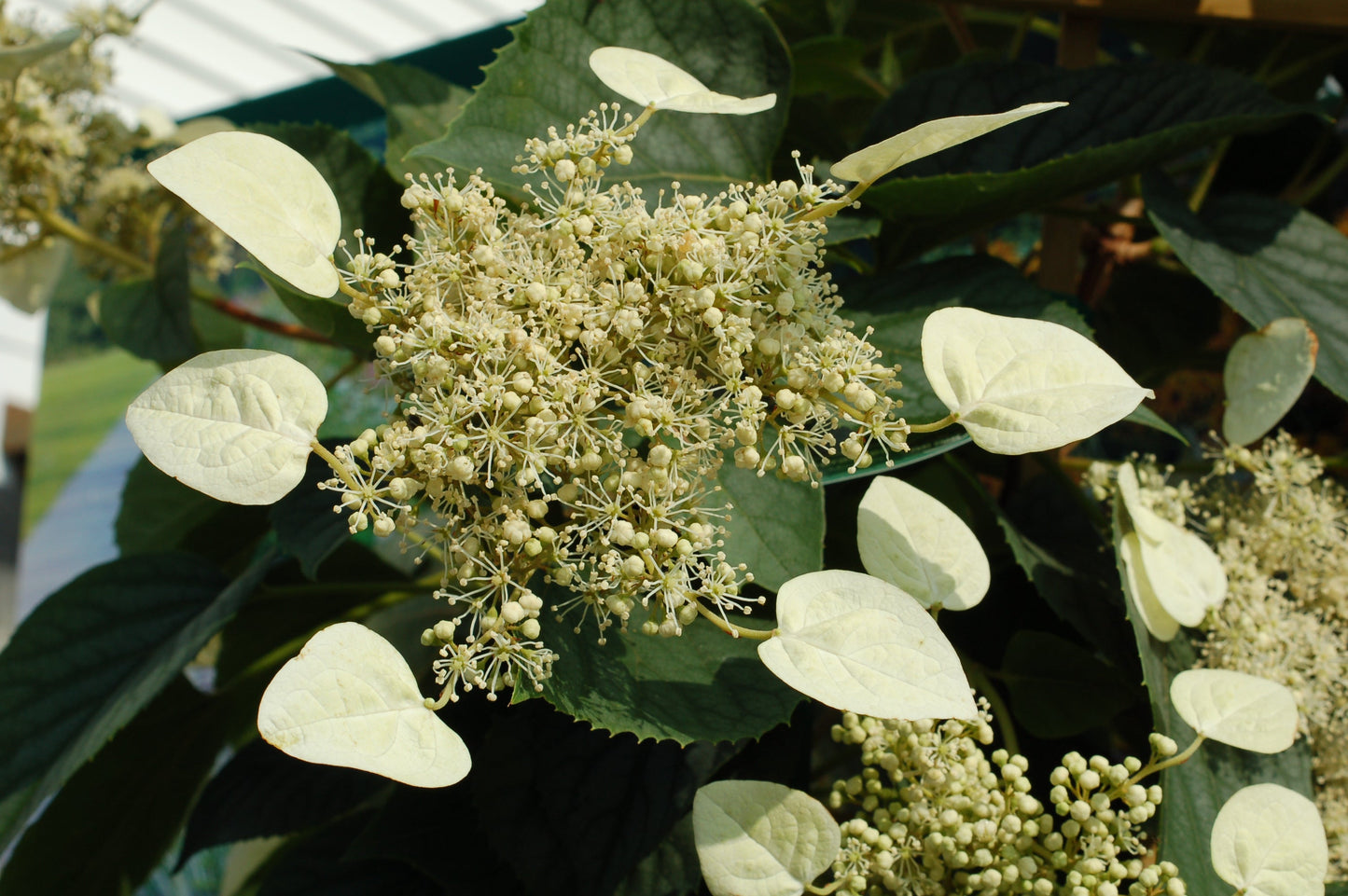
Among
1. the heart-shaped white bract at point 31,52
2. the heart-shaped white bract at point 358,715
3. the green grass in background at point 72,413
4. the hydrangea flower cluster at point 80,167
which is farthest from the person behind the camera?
the green grass in background at point 72,413

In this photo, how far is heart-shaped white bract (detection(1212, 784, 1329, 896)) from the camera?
1.22 feet

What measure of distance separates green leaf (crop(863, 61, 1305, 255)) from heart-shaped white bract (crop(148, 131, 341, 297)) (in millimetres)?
274

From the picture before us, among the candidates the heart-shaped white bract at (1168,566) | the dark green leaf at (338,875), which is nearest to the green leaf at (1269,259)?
the heart-shaped white bract at (1168,566)

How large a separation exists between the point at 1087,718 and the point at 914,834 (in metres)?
0.16

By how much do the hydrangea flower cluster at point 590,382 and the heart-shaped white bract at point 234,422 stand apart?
0.02 meters

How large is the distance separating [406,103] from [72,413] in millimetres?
1283

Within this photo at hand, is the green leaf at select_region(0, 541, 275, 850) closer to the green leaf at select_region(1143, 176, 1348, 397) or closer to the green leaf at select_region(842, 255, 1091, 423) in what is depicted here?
the green leaf at select_region(842, 255, 1091, 423)

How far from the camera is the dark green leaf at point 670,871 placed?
46cm

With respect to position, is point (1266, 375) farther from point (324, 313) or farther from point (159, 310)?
point (159, 310)

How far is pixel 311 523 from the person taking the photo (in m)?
0.53

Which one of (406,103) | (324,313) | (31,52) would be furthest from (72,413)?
(324,313)

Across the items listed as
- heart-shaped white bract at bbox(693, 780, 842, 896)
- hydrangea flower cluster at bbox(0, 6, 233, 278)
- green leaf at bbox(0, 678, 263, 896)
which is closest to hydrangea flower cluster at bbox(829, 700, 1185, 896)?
heart-shaped white bract at bbox(693, 780, 842, 896)

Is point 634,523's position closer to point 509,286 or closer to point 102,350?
point 509,286

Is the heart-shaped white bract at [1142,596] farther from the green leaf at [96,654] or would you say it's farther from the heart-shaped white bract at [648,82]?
the green leaf at [96,654]
